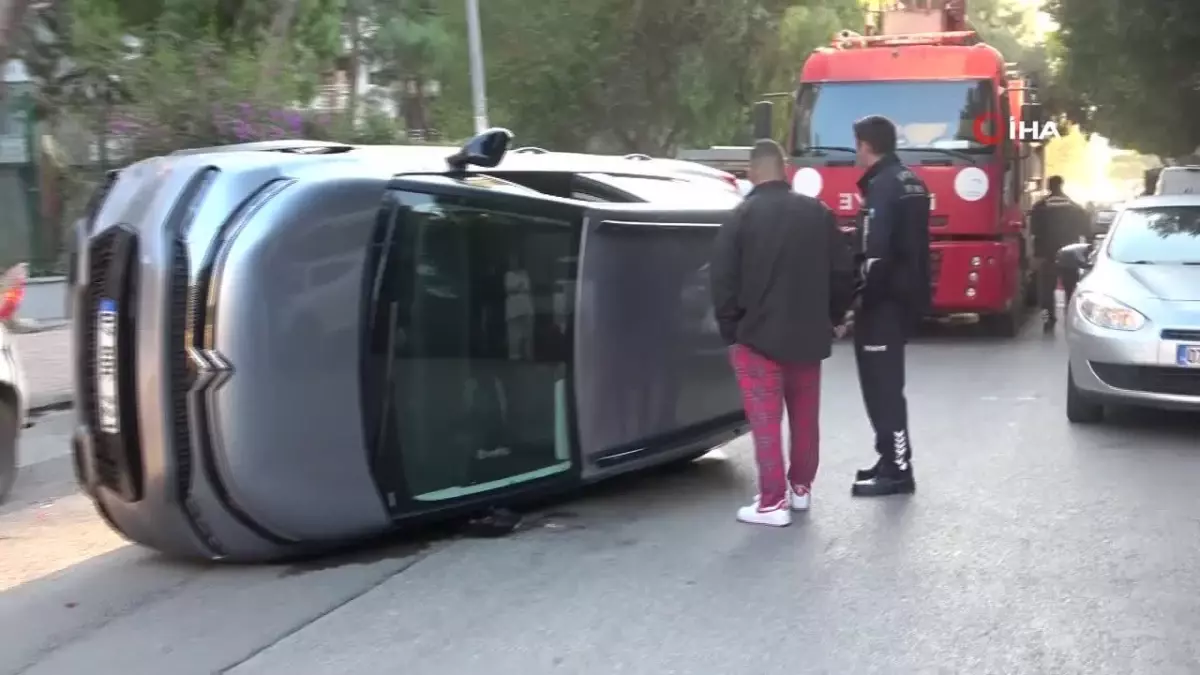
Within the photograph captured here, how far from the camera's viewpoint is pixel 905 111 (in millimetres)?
14664

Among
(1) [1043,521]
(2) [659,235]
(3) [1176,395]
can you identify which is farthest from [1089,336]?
(2) [659,235]

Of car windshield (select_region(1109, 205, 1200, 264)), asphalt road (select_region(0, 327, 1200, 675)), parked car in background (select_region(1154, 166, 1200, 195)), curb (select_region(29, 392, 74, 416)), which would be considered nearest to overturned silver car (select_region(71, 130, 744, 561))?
asphalt road (select_region(0, 327, 1200, 675))

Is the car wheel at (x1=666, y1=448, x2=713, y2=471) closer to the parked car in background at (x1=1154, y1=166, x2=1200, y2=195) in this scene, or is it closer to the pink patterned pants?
the pink patterned pants

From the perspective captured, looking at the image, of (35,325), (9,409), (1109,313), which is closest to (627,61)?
(35,325)

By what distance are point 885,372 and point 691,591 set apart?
6.63 ft

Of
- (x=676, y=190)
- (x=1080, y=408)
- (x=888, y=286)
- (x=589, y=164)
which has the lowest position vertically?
(x=1080, y=408)

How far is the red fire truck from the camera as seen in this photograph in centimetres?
1447

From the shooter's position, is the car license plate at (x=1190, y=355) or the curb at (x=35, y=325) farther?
the curb at (x=35, y=325)

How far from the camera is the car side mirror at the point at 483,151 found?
6.27 m

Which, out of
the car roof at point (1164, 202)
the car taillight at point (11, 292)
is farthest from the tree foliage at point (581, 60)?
the car roof at point (1164, 202)

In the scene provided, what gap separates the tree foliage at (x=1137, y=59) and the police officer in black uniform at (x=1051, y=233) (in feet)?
12.5

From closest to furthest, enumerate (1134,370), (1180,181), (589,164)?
1. (589,164)
2. (1134,370)
3. (1180,181)

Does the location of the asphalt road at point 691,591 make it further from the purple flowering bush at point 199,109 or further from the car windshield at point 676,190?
the purple flowering bush at point 199,109

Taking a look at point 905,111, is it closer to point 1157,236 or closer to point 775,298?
point 1157,236
